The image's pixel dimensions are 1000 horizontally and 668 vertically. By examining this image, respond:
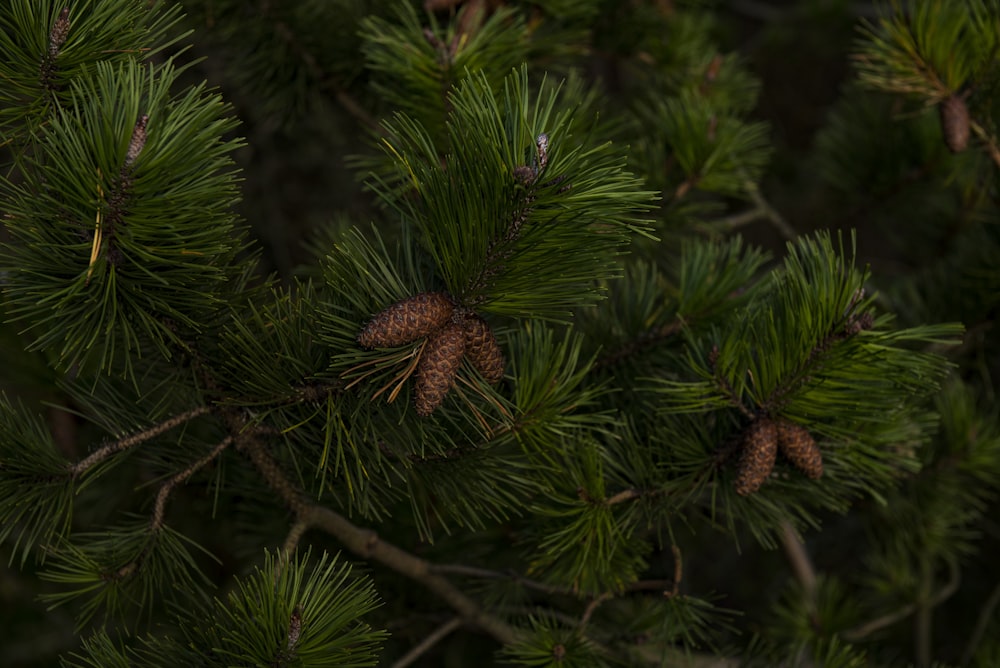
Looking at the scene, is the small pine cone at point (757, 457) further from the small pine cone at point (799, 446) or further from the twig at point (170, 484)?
the twig at point (170, 484)

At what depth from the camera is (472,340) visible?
48 cm

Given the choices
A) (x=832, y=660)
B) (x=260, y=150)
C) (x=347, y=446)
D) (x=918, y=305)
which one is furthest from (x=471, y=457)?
(x=260, y=150)

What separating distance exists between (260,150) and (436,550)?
1049 mm

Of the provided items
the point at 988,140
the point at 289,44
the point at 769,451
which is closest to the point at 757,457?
the point at 769,451

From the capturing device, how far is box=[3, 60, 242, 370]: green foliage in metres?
0.41

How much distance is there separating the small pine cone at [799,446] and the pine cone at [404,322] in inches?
9.1

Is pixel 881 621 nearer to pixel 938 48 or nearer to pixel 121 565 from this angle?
pixel 938 48

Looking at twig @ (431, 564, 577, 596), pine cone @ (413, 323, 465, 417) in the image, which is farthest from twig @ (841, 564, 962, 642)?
pine cone @ (413, 323, 465, 417)

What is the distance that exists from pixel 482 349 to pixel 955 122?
1.58ft

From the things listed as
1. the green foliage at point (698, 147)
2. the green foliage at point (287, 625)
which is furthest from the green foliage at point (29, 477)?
the green foliage at point (698, 147)

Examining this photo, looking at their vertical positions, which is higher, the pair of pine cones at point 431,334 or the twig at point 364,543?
the pair of pine cones at point 431,334

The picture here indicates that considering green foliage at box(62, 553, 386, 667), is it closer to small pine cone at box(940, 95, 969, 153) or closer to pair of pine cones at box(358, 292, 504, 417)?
pair of pine cones at box(358, 292, 504, 417)

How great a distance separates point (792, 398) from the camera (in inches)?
21.6

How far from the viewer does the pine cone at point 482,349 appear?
1.56ft
